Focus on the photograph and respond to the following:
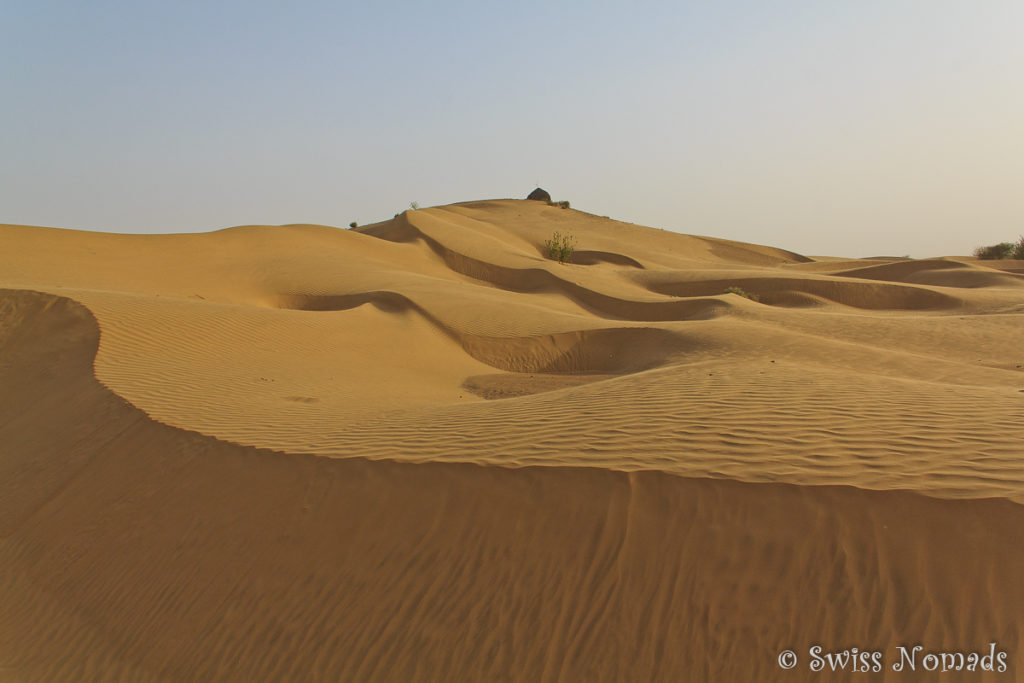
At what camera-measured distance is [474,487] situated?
15.4ft

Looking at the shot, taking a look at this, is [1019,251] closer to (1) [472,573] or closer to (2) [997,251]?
(2) [997,251]

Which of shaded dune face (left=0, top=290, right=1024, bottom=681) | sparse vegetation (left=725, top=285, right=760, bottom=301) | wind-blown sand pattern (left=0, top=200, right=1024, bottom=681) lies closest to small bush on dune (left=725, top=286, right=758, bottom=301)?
sparse vegetation (left=725, top=285, right=760, bottom=301)

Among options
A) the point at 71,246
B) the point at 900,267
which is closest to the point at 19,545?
the point at 71,246

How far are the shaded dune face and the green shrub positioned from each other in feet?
151

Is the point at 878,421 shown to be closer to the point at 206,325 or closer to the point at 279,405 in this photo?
the point at 279,405

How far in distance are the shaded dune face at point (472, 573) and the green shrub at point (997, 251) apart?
4613 cm

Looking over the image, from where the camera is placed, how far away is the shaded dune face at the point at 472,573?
3.31 m

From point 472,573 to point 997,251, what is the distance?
156 ft

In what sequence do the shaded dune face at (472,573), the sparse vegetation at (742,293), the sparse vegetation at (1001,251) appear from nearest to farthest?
the shaded dune face at (472,573) → the sparse vegetation at (742,293) → the sparse vegetation at (1001,251)

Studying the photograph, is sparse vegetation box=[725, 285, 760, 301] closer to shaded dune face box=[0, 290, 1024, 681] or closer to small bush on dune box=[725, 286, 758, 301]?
small bush on dune box=[725, 286, 758, 301]

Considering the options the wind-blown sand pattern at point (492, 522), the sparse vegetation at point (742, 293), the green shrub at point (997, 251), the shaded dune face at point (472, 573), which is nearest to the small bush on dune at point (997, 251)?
the green shrub at point (997, 251)

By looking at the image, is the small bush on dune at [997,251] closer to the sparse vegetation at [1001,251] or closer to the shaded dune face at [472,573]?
the sparse vegetation at [1001,251]

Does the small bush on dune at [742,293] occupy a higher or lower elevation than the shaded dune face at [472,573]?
higher

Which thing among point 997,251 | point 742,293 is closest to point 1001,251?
point 997,251
